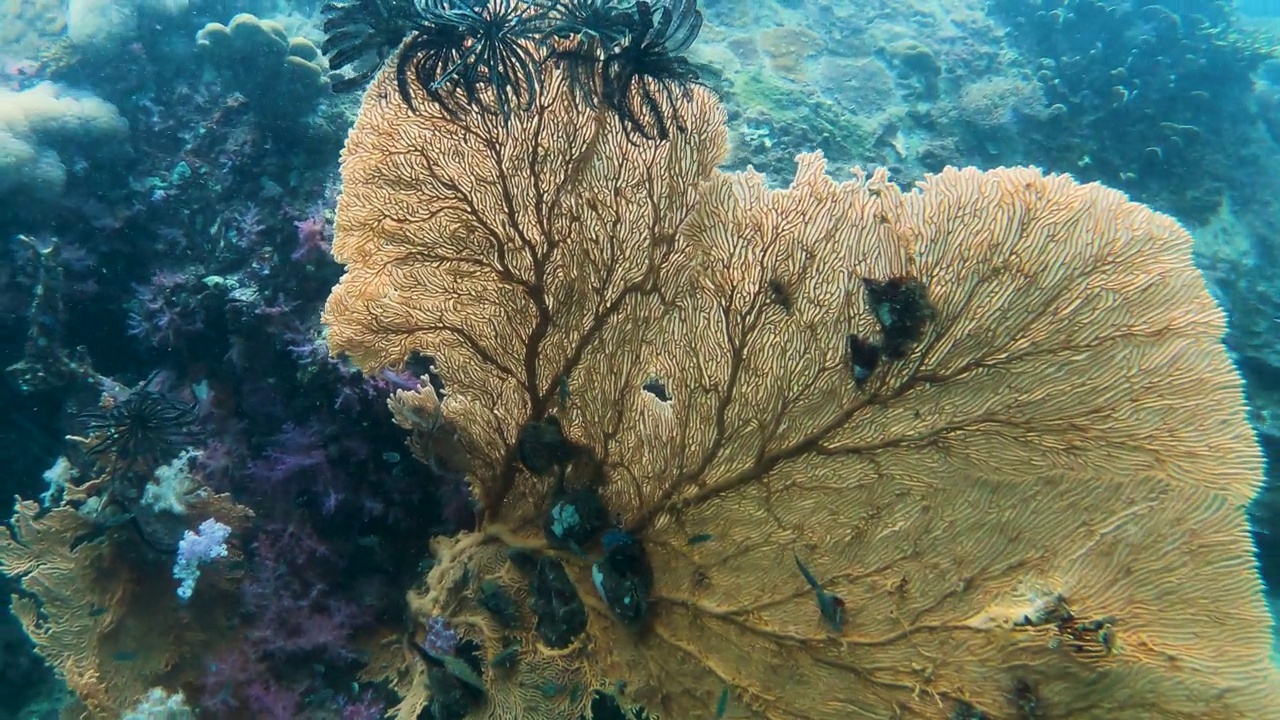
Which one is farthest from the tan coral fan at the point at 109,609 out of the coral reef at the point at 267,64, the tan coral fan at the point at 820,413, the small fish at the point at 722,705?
the coral reef at the point at 267,64

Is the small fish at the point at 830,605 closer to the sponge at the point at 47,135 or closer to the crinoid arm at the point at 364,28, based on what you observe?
the crinoid arm at the point at 364,28

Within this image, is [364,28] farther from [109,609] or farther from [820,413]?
[109,609]

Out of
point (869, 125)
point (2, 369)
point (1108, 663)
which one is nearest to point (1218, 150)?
point (869, 125)

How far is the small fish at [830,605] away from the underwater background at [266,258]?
A: 2176 mm

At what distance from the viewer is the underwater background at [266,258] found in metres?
3.98

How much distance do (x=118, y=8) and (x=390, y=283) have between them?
919 cm

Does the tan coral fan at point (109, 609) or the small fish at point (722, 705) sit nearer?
the small fish at point (722, 705)

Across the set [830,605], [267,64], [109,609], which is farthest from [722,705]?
[267,64]

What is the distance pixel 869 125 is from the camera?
9.50 meters

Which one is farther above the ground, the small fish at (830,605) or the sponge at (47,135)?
the small fish at (830,605)

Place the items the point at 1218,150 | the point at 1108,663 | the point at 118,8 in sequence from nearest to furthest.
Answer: the point at 1108,663 → the point at 118,8 → the point at 1218,150

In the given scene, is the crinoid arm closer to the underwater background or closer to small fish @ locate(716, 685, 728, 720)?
the underwater background

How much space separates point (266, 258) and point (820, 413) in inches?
175

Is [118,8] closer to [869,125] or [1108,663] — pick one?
[869,125]
